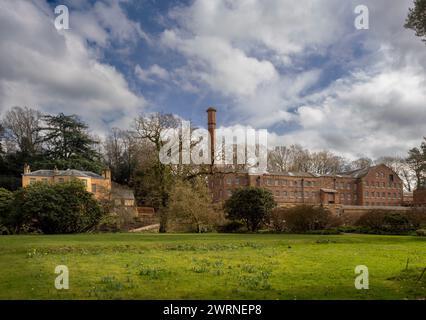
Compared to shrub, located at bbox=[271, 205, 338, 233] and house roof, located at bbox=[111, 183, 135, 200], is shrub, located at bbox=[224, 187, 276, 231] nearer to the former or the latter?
shrub, located at bbox=[271, 205, 338, 233]

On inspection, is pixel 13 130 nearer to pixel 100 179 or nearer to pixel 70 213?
pixel 100 179

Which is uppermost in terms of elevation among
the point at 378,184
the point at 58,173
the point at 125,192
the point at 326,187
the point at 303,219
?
the point at 58,173

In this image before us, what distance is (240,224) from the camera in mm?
35531

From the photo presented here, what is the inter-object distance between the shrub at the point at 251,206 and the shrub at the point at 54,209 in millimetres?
12058

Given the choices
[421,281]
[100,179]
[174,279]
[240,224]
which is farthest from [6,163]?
[421,281]

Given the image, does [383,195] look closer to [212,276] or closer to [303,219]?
[303,219]

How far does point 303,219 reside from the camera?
108ft

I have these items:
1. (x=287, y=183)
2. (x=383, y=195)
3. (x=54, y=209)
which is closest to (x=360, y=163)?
(x=383, y=195)

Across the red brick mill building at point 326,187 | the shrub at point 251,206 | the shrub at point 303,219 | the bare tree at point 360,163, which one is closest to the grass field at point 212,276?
the shrub at point 303,219

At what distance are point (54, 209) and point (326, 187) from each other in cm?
5618

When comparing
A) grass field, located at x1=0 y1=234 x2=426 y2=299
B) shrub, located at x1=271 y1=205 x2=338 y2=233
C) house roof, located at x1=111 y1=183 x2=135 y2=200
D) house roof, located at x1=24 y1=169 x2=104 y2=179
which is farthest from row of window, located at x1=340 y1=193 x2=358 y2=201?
grass field, located at x1=0 y1=234 x2=426 y2=299

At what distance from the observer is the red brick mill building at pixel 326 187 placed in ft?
220
